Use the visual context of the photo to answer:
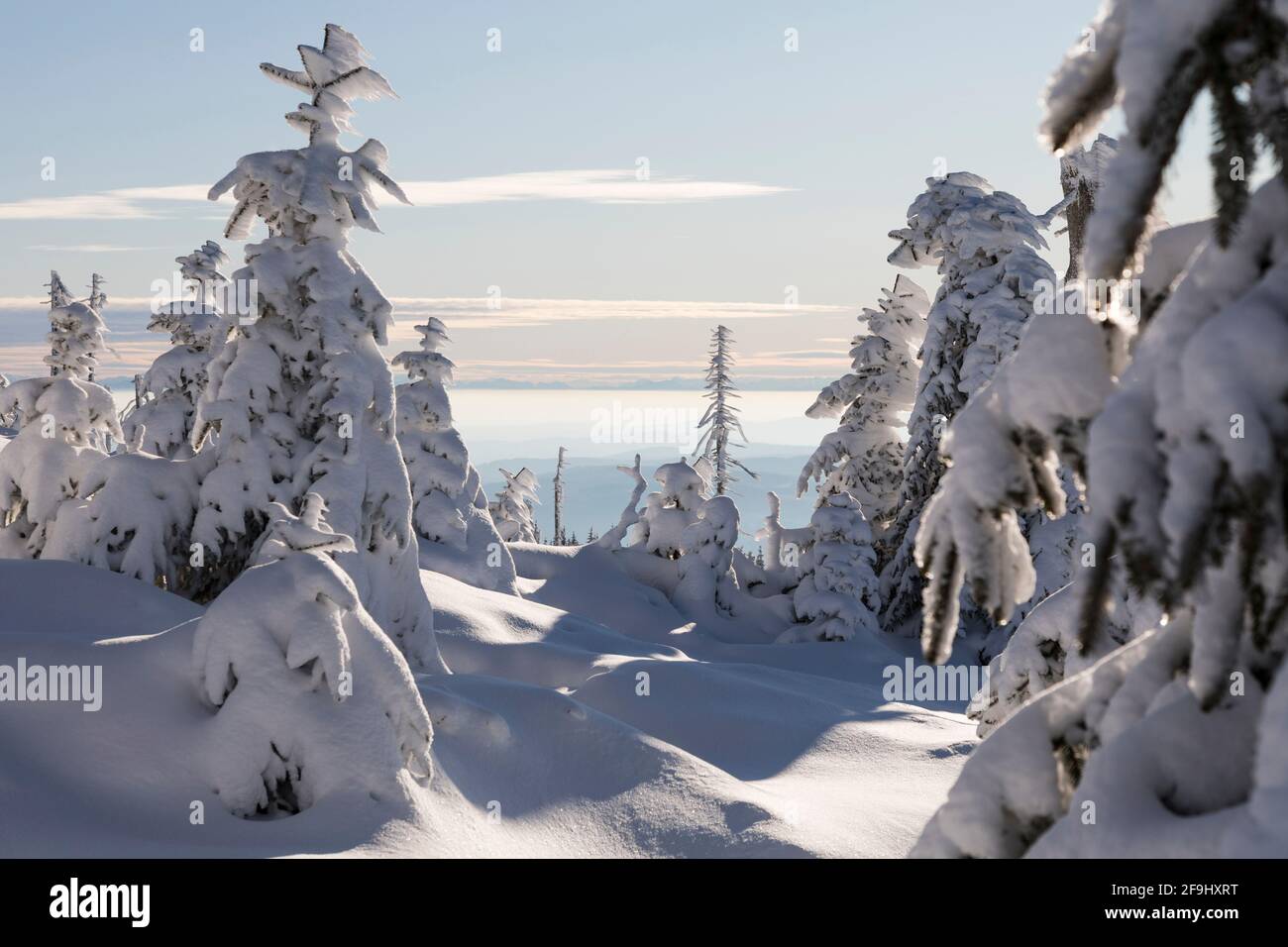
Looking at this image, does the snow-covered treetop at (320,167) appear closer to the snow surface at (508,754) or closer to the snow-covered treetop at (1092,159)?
the snow surface at (508,754)

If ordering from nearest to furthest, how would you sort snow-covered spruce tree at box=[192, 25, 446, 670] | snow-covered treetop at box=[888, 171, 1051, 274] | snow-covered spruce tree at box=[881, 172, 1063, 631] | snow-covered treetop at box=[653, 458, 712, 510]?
snow-covered spruce tree at box=[192, 25, 446, 670] < snow-covered spruce tree at box=[881, 172, 1063, 631] < snow-covered treetop at box=[888, 171, 1051, 274] < snow-covered treetop at box=[653, 458, 712, 510]

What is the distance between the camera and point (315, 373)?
610 inches

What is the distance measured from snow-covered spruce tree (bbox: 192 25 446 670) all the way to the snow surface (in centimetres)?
180

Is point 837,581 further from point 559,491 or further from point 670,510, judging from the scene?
point 559,491

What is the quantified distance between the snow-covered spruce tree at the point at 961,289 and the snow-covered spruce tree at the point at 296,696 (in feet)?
56.7

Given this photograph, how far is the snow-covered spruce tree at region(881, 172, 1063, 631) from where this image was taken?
24.2 meters

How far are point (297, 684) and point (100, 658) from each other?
190cm

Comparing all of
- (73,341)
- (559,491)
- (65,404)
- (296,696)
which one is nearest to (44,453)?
(65,404)

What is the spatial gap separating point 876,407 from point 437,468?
11829mm

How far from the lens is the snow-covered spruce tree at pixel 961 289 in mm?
24219

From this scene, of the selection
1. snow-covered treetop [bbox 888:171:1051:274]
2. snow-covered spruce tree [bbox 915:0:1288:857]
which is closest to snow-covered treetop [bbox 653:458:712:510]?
snow-covered treetop [bbox 888:171:1051:274]

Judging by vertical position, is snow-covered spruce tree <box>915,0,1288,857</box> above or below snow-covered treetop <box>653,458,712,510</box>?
above

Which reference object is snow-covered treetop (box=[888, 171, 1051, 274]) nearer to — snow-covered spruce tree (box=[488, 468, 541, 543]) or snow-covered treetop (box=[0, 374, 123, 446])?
snow-covered treetop (box=[0, 374, 123, 446])

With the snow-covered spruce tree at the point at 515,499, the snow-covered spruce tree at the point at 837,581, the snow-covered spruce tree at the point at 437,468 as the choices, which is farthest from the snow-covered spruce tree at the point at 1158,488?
the snow-covered spruce tree at the point at 515,499
